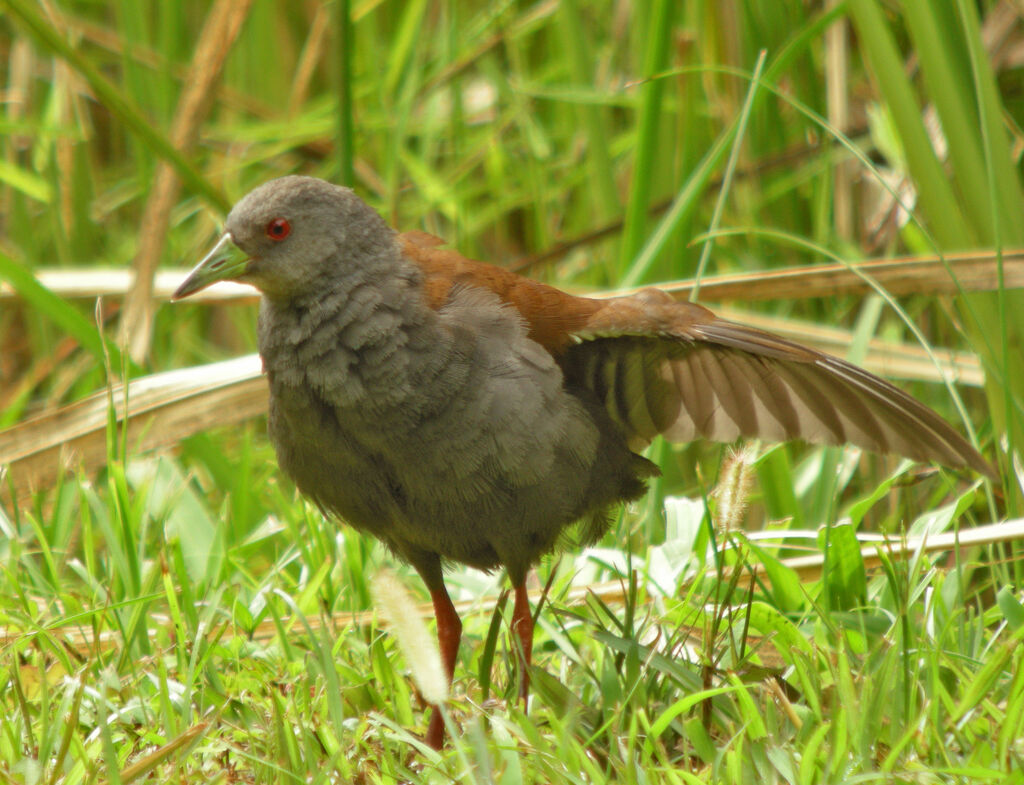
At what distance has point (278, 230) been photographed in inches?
95.2

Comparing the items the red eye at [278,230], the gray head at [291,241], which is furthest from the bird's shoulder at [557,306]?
the red eye at [278,230]

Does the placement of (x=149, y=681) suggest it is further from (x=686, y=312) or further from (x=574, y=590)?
(x=686, y=312)

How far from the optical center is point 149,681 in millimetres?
2359

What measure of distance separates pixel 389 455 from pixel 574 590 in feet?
2.84

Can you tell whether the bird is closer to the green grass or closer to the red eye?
the red eye

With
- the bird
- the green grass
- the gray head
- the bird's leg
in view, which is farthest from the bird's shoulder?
the bird's leg

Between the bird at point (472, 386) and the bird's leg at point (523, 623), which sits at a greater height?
the bird at point (472, 386)

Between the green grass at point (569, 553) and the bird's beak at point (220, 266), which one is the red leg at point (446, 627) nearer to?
the green grass at point (569, 553)

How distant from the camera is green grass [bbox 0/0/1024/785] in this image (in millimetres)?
2006

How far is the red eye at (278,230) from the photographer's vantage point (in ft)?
7.93

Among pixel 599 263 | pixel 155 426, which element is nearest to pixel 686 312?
pixel 155 426

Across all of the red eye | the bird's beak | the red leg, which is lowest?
the red leg

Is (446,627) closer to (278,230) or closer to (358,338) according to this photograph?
(358,338)

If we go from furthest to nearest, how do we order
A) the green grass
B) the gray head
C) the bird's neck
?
the gray head, the bird's neck, the green grass
